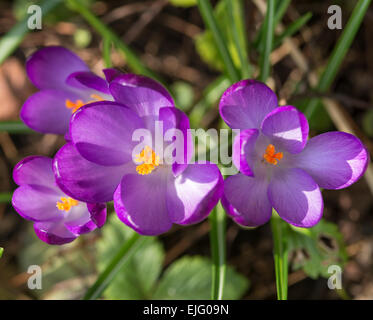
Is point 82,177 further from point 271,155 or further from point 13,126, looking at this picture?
point 13,126

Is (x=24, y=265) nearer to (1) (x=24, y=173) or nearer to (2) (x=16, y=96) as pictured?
(2) (x=16, y=96)

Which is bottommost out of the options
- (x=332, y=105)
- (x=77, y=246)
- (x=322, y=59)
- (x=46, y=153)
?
(x=77, y=246)

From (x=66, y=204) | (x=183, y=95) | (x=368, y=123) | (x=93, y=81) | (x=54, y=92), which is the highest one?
(x=183, y=95)

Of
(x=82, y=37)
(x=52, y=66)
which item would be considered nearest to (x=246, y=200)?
(x=52, y=66)

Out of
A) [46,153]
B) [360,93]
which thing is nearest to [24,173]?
[46,153]

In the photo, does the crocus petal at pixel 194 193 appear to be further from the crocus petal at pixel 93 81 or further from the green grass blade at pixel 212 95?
the green grass blade at pixel 212 95

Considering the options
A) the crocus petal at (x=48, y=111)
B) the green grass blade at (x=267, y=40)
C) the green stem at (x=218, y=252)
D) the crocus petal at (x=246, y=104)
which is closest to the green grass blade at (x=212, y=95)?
the green grass blade at (x=267, y=40)
